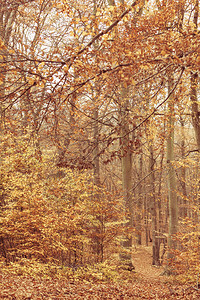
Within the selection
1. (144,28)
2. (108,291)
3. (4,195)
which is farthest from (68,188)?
(144,28)

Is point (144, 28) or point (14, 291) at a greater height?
point (144, 28)

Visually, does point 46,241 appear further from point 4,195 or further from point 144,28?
point 144,28

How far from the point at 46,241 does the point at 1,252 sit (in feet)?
7.78

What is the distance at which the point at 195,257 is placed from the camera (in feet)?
23.1

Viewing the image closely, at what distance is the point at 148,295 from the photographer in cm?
619

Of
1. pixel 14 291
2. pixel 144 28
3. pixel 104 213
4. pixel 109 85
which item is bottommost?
pixel 14 291

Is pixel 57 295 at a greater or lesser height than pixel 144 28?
lesser

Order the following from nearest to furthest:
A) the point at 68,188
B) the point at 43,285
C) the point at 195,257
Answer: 1. the point at 43,285
2. the point at 195,257
3. the point at 68,188

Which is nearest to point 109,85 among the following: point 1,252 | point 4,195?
point 4,195

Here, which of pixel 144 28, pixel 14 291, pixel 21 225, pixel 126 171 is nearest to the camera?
pixel 14 291

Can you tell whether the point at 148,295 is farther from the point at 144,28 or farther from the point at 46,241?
the point at 144,28

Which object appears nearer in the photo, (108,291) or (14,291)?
(14,291)

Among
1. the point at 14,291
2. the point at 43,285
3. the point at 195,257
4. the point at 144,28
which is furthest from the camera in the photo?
the point at 195,257

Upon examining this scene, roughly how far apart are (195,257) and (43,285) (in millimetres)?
3911
